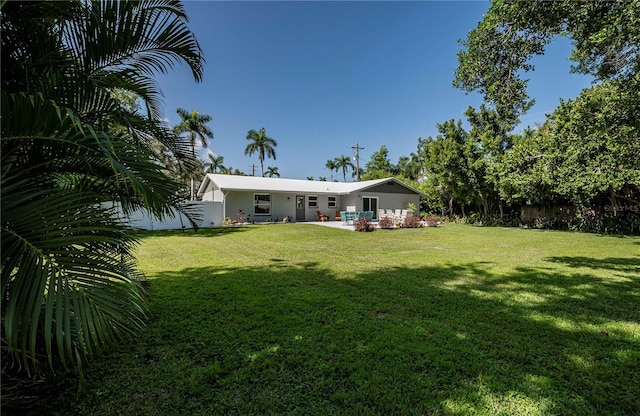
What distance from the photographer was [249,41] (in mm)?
12656

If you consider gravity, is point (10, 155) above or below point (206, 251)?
above

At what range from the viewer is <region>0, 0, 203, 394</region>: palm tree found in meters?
1.51

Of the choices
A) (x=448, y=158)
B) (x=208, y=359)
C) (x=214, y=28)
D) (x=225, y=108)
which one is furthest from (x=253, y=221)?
(x=208, y=359)

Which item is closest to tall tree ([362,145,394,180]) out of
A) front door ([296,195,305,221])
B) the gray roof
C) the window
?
the gray roof

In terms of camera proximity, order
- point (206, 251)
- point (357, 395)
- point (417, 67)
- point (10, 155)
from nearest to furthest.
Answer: point (10, 155), point (357, 395), point (206, 251), point (417, 67)

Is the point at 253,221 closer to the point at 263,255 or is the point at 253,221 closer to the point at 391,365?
the point at 263,255

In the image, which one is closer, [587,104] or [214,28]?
[214,28]

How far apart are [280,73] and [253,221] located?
34.5 ft

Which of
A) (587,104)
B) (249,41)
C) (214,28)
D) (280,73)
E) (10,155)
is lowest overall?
(10,155)

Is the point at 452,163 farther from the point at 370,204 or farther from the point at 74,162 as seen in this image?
the point at 74,162

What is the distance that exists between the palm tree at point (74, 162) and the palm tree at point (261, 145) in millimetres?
36089

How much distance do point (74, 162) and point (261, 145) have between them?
38.0 m

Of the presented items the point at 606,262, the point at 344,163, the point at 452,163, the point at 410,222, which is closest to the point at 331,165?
the point at 344,163

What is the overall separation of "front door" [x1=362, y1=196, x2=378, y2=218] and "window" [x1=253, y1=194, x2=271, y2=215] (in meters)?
7.95
